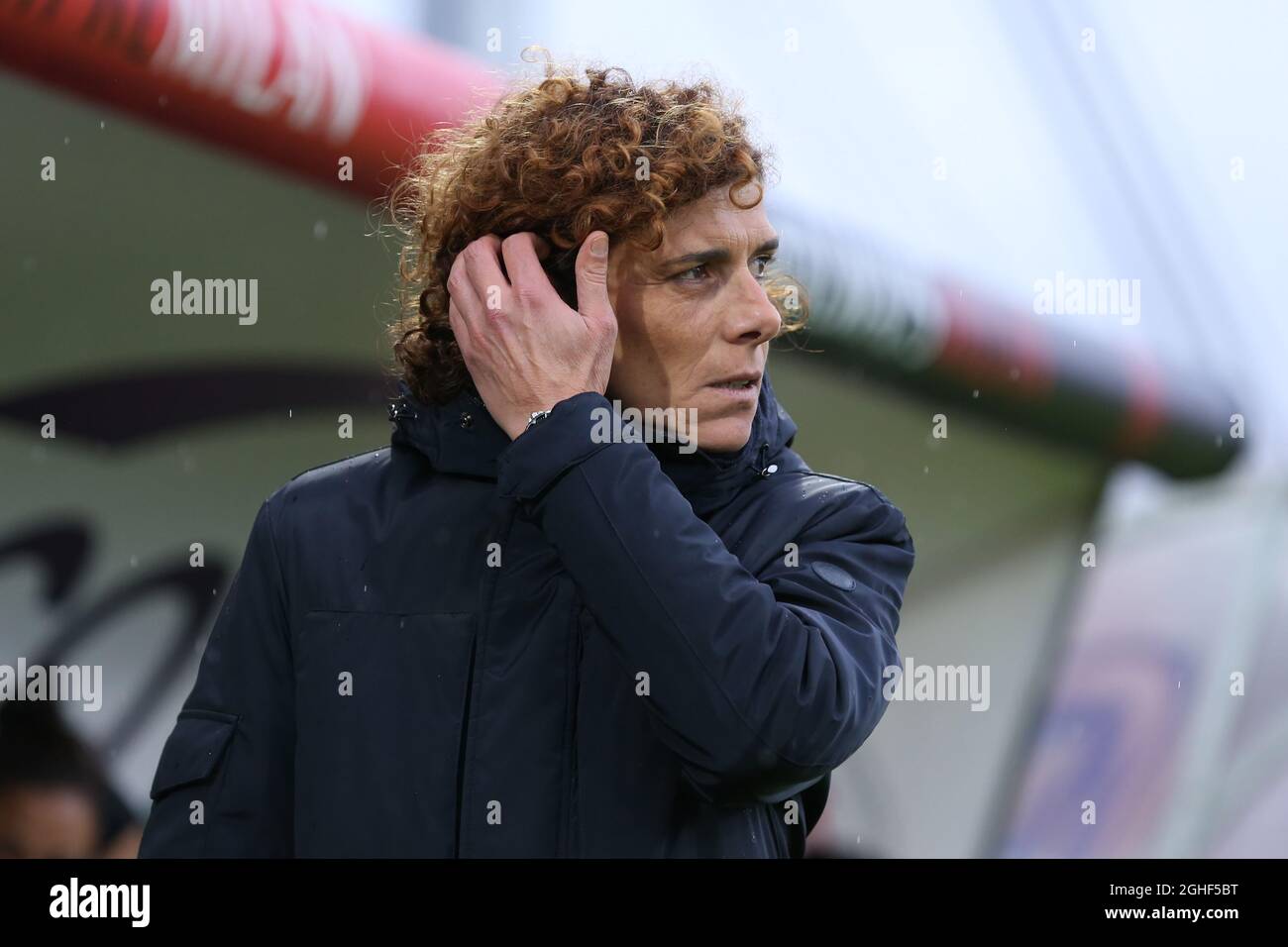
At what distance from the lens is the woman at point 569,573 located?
5.18ft

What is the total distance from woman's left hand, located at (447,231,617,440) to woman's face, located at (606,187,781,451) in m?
0.08

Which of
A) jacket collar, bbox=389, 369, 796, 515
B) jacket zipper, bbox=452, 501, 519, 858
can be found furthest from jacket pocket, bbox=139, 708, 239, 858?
jacket collar, bbox=389, 369, 796, 515

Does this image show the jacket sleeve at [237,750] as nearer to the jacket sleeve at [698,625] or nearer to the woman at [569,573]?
the woman at [569,573]

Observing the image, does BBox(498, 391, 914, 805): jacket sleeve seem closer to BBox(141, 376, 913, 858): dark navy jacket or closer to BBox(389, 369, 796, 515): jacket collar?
BBox(141, 376, 913, 858): dark navy jacket

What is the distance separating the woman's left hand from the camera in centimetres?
171

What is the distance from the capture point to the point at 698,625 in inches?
60.6

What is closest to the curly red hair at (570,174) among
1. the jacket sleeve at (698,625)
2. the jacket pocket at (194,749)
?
the jacket sleeve at (698,625)

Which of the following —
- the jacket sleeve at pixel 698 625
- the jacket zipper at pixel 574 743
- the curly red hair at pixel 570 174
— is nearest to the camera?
the jacket sleeve at pixel 698 625

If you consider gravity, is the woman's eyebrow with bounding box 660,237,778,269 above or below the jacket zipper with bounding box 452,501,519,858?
above

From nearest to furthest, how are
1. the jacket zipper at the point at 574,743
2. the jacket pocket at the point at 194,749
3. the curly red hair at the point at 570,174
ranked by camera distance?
1. the jacket zipper at the point at 574,743
2. the jacket pocket at the point at 194,749
3. the curly red hair at the point at 570,174

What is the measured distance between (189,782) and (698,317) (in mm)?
825

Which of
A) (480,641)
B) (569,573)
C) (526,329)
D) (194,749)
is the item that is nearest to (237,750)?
(194,749)
